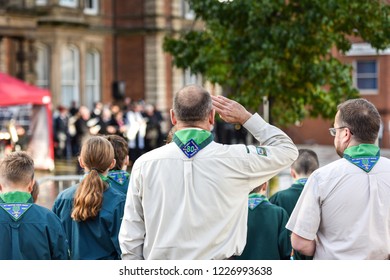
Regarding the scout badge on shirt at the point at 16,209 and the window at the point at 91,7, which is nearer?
the scout badge on shirt at the point at 16,209

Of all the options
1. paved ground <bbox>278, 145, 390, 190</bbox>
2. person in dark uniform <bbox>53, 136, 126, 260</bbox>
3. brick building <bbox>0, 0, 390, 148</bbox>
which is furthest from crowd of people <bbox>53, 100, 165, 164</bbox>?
person in dark uniform <bbox>53, 136, 126, 260</bbox>

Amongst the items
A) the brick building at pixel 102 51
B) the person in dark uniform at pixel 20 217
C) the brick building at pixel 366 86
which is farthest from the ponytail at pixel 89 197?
the brick building at pixel 366 86

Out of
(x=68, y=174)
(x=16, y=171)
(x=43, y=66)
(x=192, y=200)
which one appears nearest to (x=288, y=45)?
(x=16, y=171)

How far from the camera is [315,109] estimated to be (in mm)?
13148

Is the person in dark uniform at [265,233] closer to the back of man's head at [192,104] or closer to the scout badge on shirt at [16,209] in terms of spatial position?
the back of man's head at [192,104]

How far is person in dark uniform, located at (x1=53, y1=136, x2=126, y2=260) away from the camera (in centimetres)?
567

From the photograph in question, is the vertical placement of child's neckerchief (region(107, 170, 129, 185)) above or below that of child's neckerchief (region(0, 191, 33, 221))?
below

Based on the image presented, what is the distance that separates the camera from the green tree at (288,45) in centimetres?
1211

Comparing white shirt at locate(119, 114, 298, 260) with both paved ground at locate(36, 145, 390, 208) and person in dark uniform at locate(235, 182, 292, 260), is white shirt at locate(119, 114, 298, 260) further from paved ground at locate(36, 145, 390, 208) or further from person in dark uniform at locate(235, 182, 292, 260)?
paved ground at locate(36, 145, 390, 208)

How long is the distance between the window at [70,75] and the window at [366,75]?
1202cm

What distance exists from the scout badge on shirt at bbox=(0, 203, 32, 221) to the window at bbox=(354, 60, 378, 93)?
3108 centimetres

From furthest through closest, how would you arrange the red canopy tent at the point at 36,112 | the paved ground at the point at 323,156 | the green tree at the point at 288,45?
the red canopy tent at the point at 36,112, the paved ground at the point at 323,156, the green tree at the point at 288,45

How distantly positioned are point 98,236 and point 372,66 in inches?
1203
